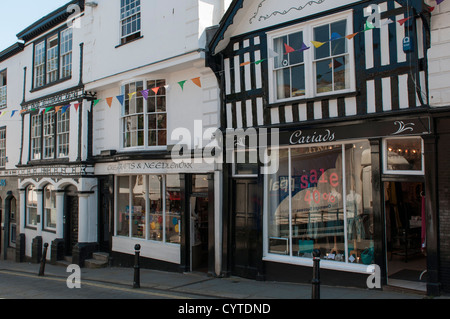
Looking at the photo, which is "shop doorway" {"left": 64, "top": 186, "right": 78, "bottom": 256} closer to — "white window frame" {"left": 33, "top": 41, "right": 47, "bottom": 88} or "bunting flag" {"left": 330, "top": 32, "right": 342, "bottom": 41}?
"white window frame" {"left": 33, "top": 41, "right": 47, "bottom": 88}

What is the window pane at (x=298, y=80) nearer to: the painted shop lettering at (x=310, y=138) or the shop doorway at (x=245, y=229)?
the painted shop lettering at (x=310, y=138)

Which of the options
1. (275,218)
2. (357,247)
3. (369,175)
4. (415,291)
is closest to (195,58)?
(275,218)

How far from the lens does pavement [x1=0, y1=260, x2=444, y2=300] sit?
28.7 feet

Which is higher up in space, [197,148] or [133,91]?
[133,91]

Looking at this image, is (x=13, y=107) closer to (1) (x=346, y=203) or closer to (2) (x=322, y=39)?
(2) (x=322, y=39)

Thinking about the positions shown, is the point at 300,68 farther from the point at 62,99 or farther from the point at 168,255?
the point at 62,99

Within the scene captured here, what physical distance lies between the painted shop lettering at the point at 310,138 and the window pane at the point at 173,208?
14.2 feet

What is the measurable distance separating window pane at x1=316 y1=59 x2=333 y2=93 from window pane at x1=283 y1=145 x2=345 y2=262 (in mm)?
1375

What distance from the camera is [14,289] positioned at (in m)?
11.6

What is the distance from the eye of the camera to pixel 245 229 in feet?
37.6

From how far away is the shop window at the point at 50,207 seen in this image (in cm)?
1811

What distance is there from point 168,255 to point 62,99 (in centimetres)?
802

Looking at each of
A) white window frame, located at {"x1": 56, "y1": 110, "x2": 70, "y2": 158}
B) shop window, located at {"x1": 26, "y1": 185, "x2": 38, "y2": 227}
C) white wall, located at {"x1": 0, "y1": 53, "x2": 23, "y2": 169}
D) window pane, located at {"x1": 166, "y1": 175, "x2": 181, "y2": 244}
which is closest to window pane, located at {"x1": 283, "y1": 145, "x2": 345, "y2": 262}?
window pane, located at {"x1": 166, "y1": 175, "x2": 181, "y2": 244}
